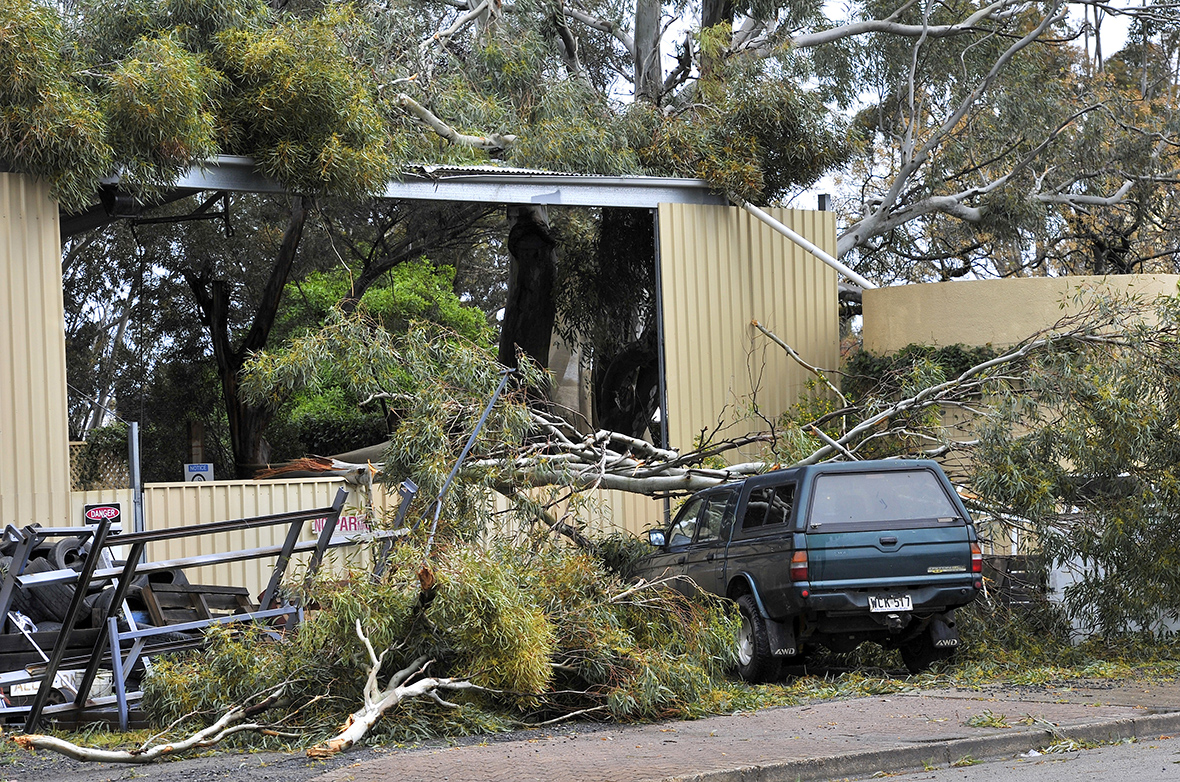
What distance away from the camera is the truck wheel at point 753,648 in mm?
10305

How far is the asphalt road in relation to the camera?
6.34 metres

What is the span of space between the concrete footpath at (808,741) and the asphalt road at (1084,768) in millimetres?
205

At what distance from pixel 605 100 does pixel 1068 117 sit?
9587mm

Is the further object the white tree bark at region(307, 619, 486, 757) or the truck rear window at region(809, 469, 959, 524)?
the truck rear window at region(809, 469, 959, 524)

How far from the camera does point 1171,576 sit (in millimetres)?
10805

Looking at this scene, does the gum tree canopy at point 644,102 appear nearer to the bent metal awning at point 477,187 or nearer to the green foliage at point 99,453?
the bent metal awning at point 477,187

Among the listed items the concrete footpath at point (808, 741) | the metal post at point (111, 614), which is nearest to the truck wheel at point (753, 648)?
the concrete footpath at point (808, 741)

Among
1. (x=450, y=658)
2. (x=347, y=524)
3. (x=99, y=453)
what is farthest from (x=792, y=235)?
(x=99, y=453)

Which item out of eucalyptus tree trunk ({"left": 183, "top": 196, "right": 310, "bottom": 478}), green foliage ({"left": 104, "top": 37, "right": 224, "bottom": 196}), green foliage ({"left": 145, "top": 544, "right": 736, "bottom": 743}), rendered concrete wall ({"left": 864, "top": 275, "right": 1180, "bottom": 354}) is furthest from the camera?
eucalyptus tree trunk ({"left": 183, "top": 196, "right": 310, "bottom": 478})

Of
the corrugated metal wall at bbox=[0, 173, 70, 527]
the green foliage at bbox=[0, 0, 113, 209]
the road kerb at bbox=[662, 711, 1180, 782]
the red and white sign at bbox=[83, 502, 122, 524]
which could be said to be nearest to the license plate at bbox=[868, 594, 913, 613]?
the road kerb at bbox=[662, 711, 1180, 782]

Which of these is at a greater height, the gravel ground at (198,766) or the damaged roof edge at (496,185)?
the damaged roof edge at (496,185)

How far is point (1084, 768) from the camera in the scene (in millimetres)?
6652

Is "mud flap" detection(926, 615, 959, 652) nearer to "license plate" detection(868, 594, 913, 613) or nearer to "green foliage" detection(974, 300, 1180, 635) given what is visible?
"license plate" detection(868, 594, 913, 613)

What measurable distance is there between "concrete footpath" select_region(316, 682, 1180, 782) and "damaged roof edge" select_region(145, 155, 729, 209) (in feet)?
28.2
